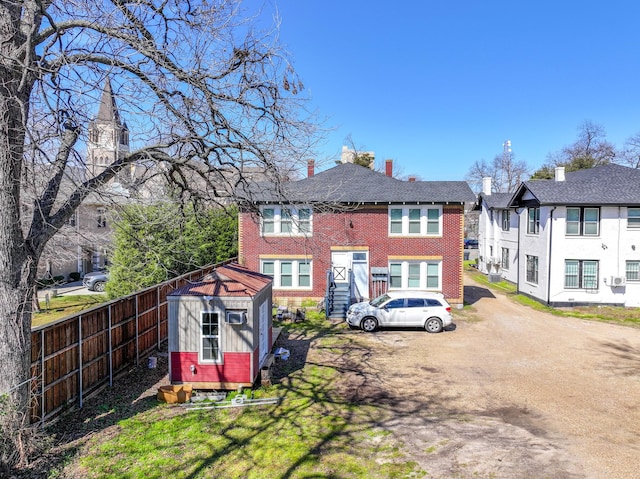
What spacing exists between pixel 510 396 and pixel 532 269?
1611 centimetres

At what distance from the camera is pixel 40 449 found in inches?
286

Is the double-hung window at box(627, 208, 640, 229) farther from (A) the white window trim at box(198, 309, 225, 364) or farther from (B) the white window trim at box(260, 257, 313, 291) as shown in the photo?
(A) the white window trim at box(198, 309, 225, 364)

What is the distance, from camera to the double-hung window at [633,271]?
70.9 ft

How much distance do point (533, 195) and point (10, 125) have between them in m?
23.2

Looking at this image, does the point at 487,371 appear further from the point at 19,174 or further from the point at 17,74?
the point at 17,74

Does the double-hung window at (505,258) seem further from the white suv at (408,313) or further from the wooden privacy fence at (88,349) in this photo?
the wooden privacy fence at (88,349)

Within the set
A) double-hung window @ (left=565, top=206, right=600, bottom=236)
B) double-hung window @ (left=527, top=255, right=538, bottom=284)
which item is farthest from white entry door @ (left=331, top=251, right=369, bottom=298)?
double-hung window @ (left=565, top=206, right=600, bottom=236)

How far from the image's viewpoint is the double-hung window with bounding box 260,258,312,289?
22.1 metres

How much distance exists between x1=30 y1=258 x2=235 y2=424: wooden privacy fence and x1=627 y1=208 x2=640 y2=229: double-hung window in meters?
22.7

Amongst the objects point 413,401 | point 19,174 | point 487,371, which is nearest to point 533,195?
point 487,371

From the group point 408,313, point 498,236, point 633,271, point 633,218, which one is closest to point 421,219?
point 408,313

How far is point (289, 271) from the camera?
22.3 meters

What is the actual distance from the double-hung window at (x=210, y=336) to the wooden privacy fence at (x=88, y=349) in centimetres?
109

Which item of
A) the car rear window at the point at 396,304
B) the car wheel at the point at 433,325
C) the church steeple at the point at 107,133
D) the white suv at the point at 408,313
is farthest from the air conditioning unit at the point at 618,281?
the church steeple at the point at 107,133
